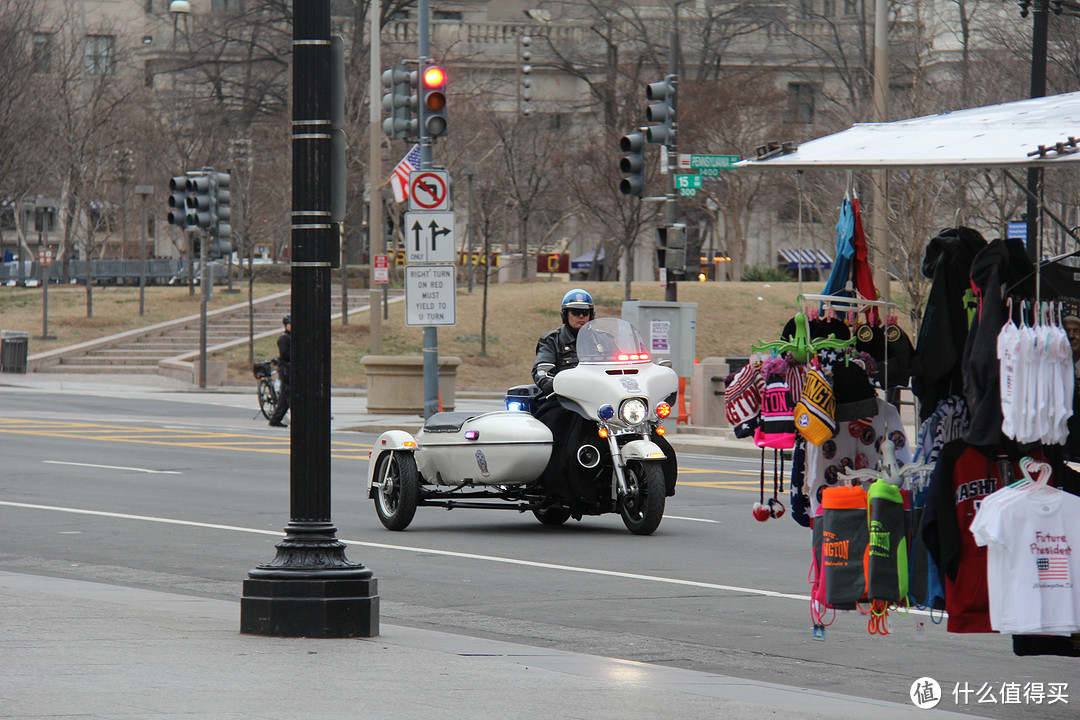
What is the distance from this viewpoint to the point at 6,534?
13.0 m

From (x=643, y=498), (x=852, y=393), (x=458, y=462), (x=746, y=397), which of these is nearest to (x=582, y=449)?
(x=643, y=498)

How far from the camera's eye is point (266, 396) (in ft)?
92.5

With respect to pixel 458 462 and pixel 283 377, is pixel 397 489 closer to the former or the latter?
pixel 458 462

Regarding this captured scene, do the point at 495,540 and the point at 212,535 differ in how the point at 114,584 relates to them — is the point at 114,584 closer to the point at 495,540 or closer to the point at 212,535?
the point at 212,535

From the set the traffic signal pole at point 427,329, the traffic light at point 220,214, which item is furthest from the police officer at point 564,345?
the traffic light at point 220,214

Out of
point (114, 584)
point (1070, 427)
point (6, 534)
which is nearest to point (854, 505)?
point (1070, 427)

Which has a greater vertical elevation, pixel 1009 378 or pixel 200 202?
pixel 200 202

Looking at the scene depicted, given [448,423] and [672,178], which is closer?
[448,423]

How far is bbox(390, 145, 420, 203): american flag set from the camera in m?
23.3

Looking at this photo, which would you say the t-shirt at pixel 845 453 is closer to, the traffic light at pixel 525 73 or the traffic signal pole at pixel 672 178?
the traffic signal pole at pixel 672 178

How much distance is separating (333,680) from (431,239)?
1542 centimetres

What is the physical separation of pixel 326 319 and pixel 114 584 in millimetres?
3577

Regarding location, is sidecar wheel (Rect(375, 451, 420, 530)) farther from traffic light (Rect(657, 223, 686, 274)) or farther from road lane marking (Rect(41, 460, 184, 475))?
traffic light (Rect(657, 223, 686, 274))

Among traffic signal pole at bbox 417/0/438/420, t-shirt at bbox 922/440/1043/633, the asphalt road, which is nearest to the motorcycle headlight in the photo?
the asphalt road
